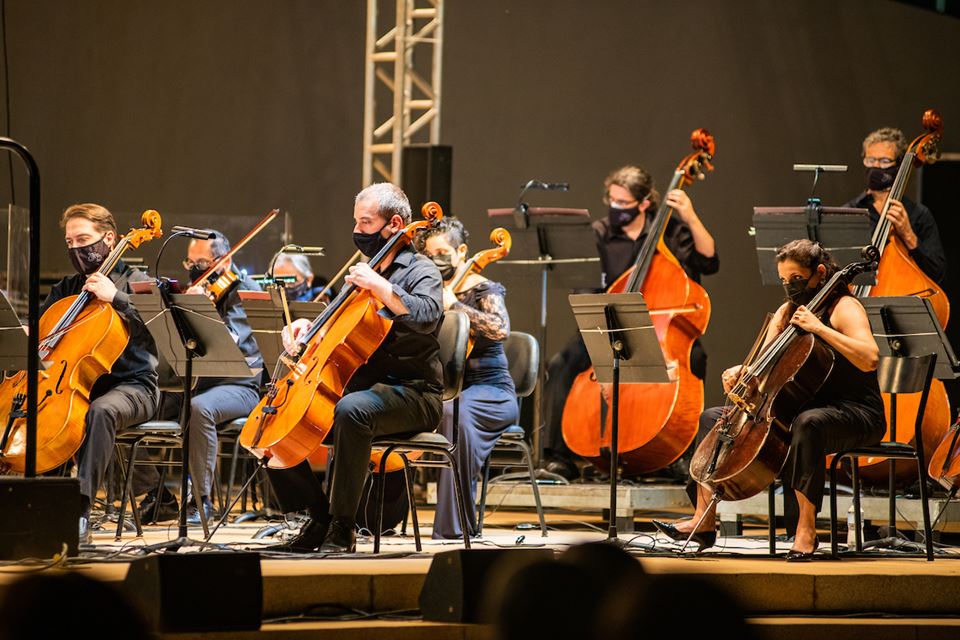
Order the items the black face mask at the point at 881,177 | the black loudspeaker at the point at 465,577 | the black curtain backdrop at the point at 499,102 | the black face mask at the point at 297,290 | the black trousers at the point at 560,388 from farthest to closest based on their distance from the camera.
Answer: the black curtain backdrop at the point at 499,102 < the black face mask at the point at 297,290 < the black trousers at the point at 560,388 < the black face mask at the point at 881,177 < the black loudspeaker at the point at 465,577

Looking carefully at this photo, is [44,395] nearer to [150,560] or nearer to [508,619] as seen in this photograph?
[150,560]

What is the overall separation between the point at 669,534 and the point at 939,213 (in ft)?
13.0

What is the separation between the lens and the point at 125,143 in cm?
852

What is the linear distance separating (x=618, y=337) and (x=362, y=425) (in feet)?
3.40

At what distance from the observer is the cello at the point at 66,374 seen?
14.9 ft

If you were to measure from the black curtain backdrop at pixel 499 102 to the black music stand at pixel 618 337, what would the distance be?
3444mm

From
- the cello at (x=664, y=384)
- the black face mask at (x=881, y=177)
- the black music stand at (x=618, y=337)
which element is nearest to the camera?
the black music stand at (x=618, y=337)

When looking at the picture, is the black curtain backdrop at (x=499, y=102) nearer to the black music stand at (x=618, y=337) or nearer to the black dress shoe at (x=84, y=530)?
the black music stand at (x=618, y=337)

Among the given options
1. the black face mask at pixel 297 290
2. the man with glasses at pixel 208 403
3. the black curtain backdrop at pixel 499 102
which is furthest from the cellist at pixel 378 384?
the black curtain backdrop at pixel 499 102

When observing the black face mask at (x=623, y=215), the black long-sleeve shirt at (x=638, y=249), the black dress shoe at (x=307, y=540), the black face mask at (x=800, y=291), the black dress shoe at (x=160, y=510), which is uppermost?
the black face mask at (x=623, y=215)

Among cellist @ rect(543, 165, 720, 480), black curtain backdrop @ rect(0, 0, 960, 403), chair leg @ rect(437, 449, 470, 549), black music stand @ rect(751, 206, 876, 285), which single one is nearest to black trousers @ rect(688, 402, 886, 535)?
black music stand @ rect(751, 206, 876, 285)

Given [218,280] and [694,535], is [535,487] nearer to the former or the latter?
[694,535]

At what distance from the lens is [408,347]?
4406 mm

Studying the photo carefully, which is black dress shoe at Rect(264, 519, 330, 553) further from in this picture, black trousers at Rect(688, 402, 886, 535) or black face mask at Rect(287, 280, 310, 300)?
black face mask at Rect(287, 280, 310, 300)
